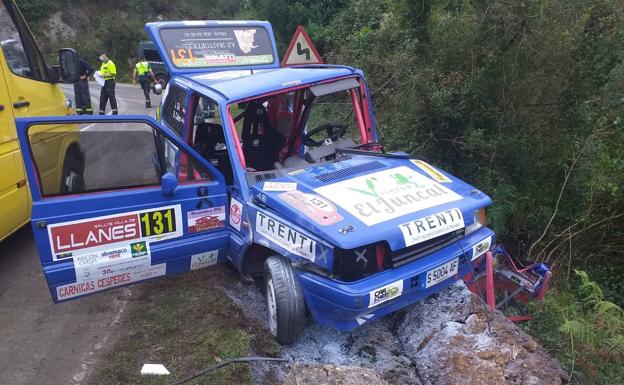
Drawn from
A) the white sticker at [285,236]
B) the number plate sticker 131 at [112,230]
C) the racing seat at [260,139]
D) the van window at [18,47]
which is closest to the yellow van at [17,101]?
the van window at [18,47]

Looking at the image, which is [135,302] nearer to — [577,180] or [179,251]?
[179,251]

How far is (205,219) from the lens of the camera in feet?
13.1

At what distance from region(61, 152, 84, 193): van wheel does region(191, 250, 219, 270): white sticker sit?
3.41 ft

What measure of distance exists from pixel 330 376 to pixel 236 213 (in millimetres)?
1613

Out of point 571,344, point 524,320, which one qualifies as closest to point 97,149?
point 524,320

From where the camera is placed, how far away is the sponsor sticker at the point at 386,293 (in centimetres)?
310

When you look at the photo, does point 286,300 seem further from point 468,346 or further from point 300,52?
point 300,52

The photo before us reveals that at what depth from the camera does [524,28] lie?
5.21 m

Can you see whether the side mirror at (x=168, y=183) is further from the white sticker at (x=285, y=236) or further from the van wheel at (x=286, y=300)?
the van wheel at (x=286, y=300)

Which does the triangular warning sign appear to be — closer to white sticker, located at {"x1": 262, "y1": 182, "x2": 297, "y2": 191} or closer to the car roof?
the car roof

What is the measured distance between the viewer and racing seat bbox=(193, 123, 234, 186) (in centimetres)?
489

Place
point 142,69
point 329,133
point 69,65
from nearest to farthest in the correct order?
point 329,133
point 69,65
point 142,69

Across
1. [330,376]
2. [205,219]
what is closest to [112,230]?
[205,219]

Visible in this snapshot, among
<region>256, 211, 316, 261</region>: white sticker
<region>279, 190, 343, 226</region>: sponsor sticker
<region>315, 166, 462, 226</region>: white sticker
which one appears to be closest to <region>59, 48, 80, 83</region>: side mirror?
<region>256, 211, 316, 261</region>: white sticker
